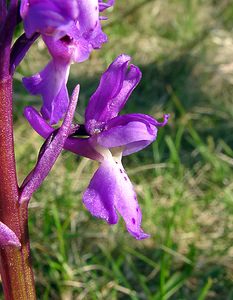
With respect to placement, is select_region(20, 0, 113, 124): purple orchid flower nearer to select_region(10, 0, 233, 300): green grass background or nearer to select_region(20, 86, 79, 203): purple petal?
select_region(20, 86, 79, 203): purple petal

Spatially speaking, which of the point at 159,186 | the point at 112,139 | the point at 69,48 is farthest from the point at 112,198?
the point at 159,186

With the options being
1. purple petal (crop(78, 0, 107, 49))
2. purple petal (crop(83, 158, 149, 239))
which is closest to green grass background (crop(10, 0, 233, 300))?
purple petal (crop(83, 158, 149, 239))

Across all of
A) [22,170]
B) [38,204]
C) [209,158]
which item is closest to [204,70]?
[209,158]

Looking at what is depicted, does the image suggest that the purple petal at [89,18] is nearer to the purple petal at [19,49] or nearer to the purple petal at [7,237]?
the purple petal at [19,49]

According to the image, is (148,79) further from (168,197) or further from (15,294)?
(15,294)

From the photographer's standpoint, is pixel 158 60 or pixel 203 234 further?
pixel 158 60

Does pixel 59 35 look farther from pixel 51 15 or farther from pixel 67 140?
pixel 67 140
